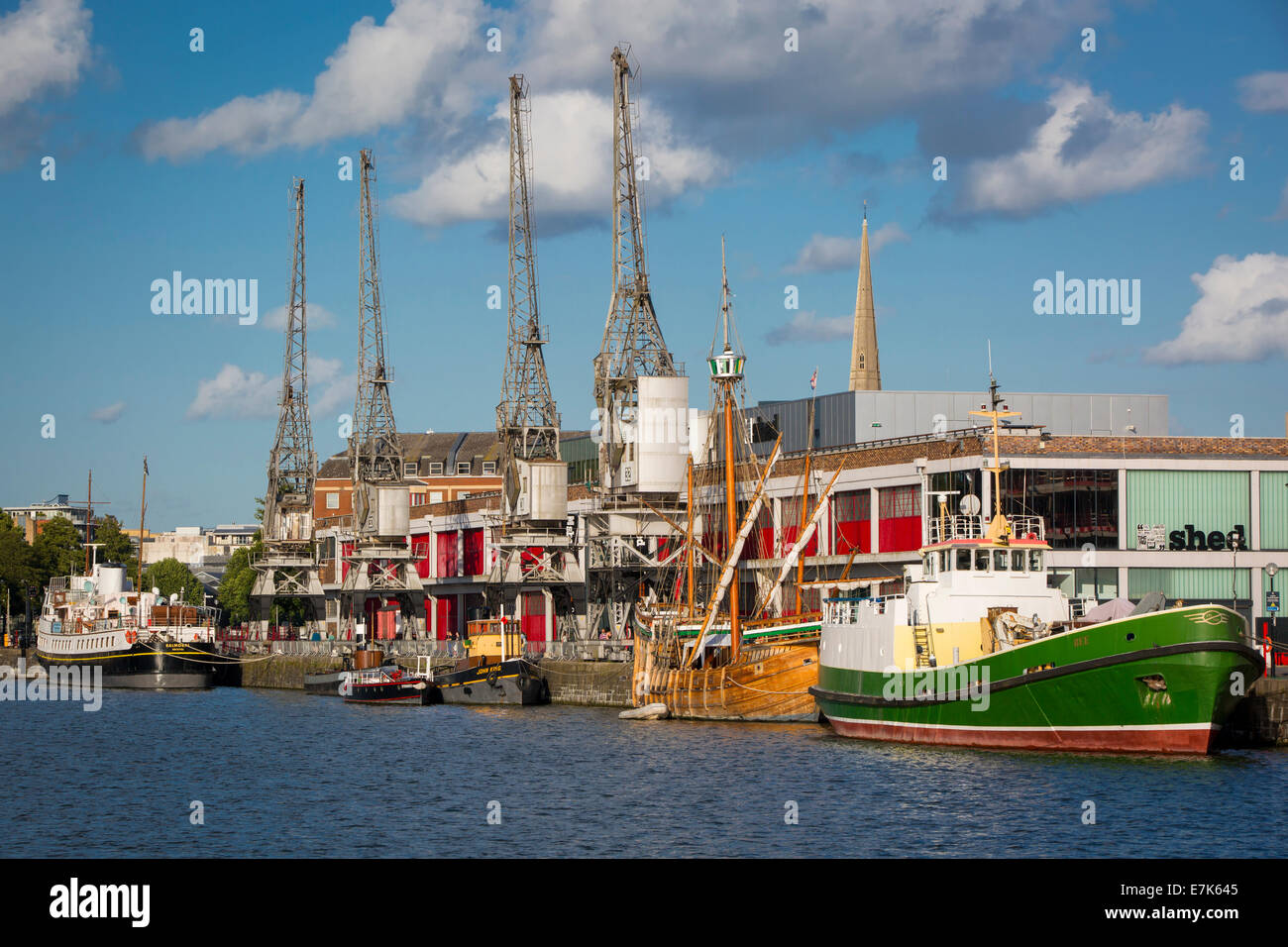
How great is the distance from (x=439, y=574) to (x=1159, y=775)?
100050mm

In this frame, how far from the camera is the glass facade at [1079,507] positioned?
76.6m

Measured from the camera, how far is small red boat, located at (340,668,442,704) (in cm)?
8738

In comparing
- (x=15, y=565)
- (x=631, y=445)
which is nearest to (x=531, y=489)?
(x=631, y=445)

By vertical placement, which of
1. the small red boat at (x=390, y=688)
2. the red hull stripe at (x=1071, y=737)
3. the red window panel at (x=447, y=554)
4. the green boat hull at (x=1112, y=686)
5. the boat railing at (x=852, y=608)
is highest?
the red window panel at (x=447, y=554)

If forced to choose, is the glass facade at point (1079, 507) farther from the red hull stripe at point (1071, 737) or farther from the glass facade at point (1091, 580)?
the red hull stripe at point (1071, 737)

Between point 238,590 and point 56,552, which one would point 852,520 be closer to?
point 56,552

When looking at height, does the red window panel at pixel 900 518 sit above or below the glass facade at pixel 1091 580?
above

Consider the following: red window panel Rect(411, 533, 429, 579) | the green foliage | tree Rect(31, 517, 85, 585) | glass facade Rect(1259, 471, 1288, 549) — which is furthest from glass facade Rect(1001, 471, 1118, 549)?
the green foliage

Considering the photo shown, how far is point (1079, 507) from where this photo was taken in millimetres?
76750

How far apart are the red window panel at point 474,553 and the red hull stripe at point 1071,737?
77.2 m

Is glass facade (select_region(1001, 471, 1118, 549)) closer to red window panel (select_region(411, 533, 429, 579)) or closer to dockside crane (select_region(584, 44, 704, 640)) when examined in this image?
dockside crane (select_region(584, 44, 704, 640))

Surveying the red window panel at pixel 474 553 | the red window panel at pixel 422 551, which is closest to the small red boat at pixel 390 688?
the red window panel at pixel 474 553

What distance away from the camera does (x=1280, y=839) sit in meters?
32.7
